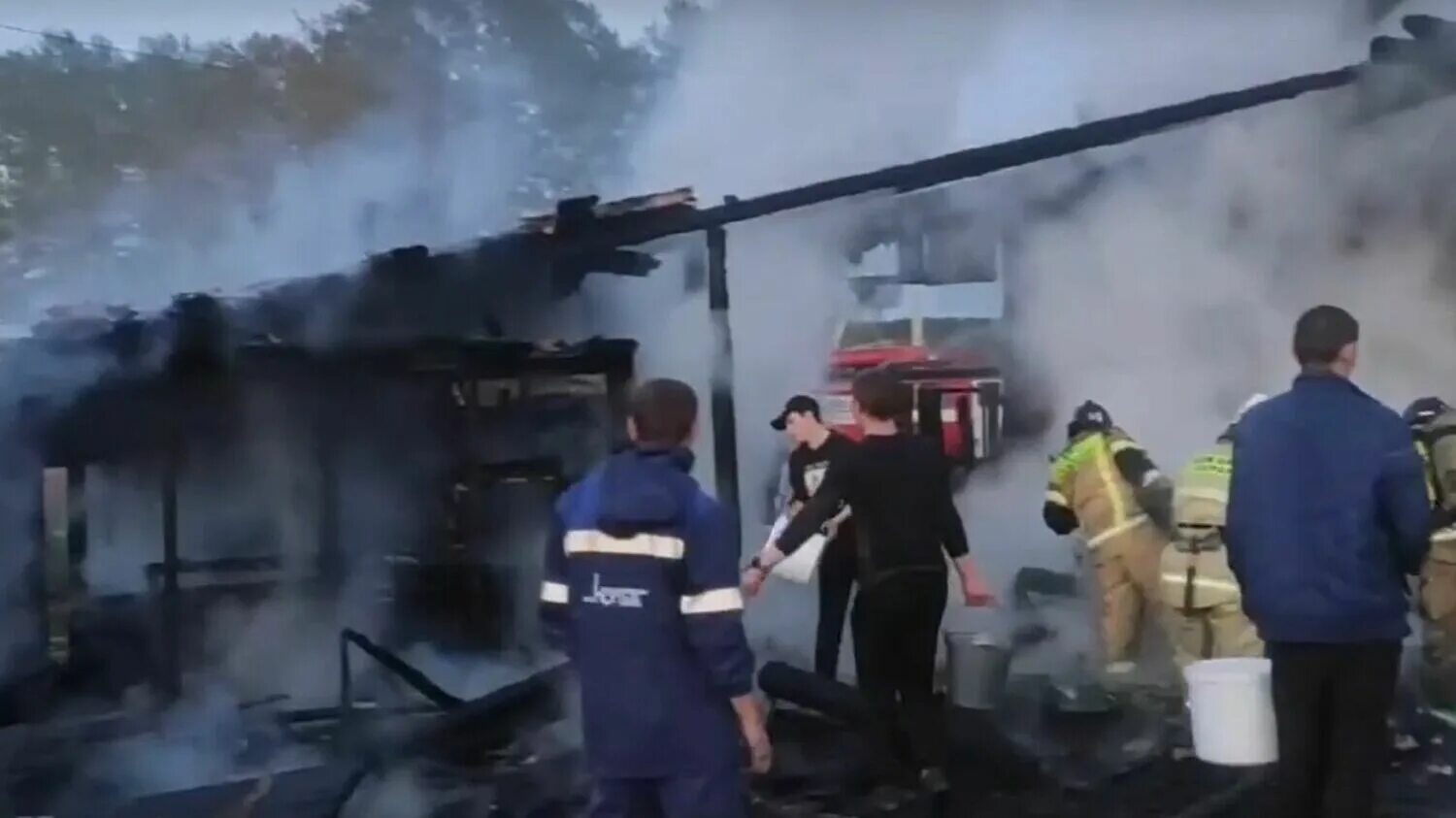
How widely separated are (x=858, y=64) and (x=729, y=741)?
2.50 meters

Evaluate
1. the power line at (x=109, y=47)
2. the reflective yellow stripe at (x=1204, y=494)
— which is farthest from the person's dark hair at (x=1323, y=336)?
the power line at (x=109, y=47)

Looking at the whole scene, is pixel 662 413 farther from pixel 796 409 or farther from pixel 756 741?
pixel 796 409

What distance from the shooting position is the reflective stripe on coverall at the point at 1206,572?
484 cm

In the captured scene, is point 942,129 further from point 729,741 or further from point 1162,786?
point 729,741

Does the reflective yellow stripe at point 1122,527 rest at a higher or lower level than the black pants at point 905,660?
higher

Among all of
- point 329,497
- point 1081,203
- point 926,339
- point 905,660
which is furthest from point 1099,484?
point 329,497

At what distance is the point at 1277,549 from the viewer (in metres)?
→ 3.40

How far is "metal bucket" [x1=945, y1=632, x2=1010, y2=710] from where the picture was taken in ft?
16.8

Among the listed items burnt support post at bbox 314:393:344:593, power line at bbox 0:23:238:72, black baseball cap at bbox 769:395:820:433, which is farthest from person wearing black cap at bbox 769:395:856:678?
power line at bbox 0:23:238:72

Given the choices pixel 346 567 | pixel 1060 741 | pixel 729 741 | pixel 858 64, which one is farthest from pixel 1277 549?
pixel 346 567

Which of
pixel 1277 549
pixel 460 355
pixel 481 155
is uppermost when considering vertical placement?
pixel 481 155

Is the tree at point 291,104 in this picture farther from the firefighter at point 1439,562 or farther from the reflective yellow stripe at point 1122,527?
the firefighter at point 1439,562

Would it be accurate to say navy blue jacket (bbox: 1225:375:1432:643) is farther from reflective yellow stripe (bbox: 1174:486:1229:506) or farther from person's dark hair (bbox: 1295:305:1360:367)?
reflective yellow stripe (bbox: 1174:486:1229:506)

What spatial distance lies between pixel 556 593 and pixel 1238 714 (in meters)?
1.61
